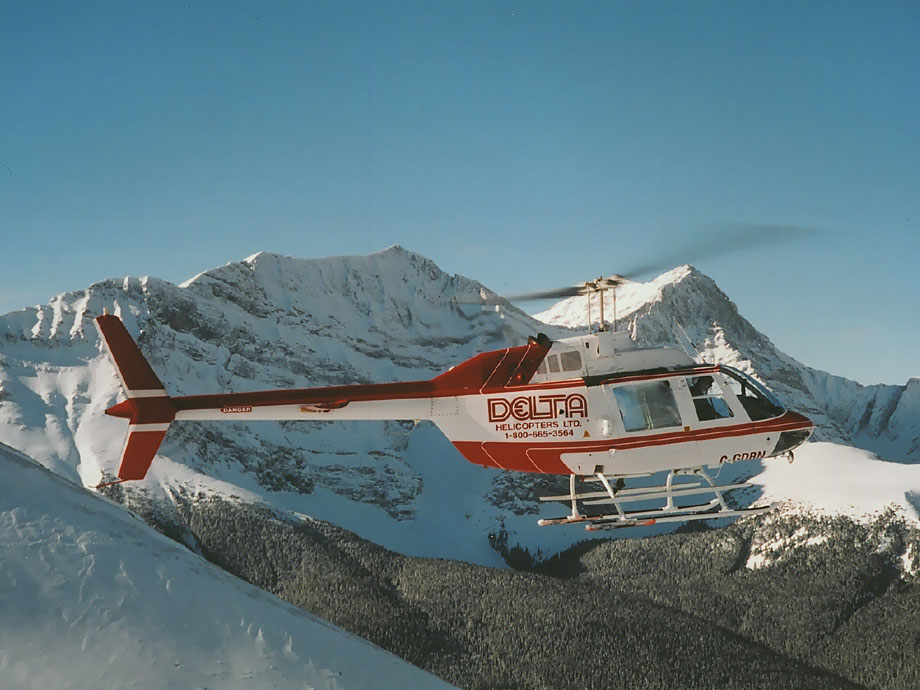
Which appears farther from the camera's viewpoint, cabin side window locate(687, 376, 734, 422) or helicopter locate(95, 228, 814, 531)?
cabin side window locate(687, 376, 734, 422)

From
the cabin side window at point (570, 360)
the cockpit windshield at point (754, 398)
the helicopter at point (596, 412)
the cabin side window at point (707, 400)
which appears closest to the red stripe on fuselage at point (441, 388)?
the helicopter at point (596, 412)

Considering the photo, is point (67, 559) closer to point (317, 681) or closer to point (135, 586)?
point (135, 586)

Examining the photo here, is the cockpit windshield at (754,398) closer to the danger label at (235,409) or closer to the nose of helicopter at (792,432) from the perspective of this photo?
the nose of helicopter at (792,432)

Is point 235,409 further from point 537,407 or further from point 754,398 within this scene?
point 754,398

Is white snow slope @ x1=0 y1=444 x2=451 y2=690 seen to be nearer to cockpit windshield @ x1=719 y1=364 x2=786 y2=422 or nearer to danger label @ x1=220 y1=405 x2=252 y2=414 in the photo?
danger label @ x1=220 y1=405 x2=252 y2=414

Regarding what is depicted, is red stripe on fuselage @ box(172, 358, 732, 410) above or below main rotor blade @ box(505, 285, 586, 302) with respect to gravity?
below

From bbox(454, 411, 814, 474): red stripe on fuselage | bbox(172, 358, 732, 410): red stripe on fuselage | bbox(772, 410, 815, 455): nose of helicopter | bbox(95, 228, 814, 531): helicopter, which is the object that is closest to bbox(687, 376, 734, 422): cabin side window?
bbox(95, 228, 814, 531): helicopter
